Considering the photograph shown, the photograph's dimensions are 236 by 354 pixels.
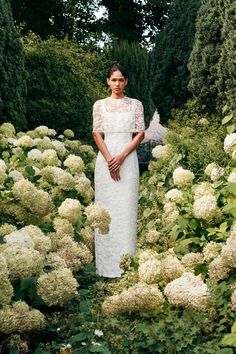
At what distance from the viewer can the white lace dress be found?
576 centimetres

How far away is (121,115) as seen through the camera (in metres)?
5.74

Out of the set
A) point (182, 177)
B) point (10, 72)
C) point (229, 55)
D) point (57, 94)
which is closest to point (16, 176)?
point (182, 177)

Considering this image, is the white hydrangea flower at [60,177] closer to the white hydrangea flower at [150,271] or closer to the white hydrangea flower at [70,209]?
the white hydrangea flower at [70,209]

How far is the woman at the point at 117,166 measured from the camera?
18.8 ft

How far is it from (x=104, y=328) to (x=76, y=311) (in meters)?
0.48

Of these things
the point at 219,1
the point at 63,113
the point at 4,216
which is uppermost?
the point at 219,1

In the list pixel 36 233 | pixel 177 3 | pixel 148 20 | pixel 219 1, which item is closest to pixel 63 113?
pixel 219 1

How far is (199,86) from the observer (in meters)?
9.45

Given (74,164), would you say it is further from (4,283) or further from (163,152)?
(4,283)

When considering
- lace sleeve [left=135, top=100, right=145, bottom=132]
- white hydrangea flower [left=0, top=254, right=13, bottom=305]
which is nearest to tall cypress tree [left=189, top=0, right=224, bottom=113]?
lace sleeve [left=135, top=100, right=145, bottom=132]

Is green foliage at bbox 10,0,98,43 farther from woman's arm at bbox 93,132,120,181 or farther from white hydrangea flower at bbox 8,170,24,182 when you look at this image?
white hydrangea flower at bbox 8,170,24,182

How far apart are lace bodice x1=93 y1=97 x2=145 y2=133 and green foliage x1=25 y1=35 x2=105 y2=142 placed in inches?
138

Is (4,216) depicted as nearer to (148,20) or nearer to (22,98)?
(22,98)

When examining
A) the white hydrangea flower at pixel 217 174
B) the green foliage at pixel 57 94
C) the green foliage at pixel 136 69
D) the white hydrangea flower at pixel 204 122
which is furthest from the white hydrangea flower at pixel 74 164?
the green foliage at pixel 136 69
